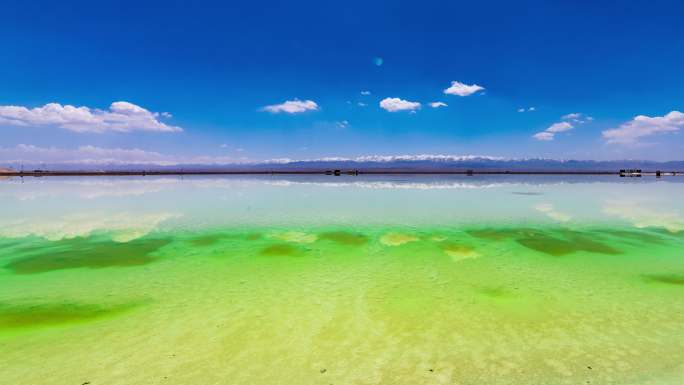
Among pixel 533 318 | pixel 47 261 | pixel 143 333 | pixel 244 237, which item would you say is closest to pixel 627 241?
pixel 533 318

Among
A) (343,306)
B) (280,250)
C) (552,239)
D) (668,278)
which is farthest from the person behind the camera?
(552,239)

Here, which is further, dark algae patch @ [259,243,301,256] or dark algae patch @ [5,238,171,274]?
dark algae patch @ [259,243,301,256]

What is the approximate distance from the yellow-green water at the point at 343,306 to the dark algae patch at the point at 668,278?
0.12m

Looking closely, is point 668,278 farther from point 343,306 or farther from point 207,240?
point 207,240

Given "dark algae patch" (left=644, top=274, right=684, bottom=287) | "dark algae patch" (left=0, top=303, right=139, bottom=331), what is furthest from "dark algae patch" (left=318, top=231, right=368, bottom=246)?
"dark algae patch" (left=644, top=274, right=684, bottom=287)

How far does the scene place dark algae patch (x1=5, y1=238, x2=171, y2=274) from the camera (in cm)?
1349

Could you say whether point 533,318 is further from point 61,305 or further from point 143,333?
point 61,305

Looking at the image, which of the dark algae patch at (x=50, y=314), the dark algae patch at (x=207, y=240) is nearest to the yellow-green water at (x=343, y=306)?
the dark algae patch at (x=50, y=314)

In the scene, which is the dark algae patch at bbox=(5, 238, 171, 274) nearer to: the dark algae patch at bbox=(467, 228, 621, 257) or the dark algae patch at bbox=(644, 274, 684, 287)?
the dark algae patch at bbox=(467, 228, 621, 257)

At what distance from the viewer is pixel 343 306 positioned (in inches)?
376

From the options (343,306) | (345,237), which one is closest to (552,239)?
(345,237)

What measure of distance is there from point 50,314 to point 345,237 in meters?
12.3

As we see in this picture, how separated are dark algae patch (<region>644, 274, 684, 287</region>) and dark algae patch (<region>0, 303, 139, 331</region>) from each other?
16296 millimetres

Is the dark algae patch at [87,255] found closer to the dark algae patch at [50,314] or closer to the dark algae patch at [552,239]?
the dark algae patch at [50,314]
